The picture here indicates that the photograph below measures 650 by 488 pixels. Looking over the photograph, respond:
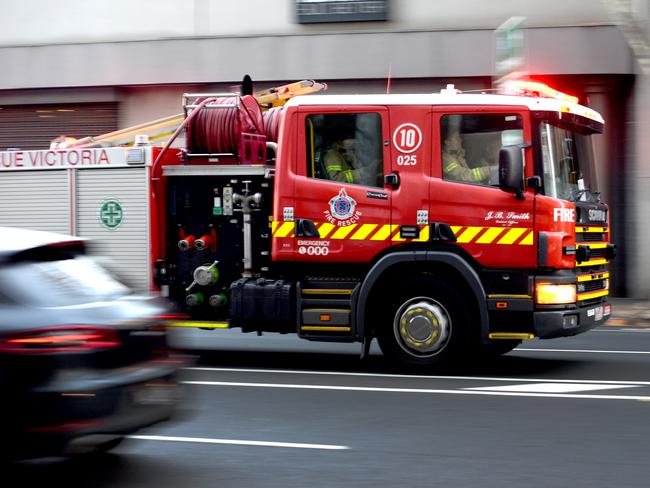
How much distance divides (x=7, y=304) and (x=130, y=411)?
2.78 ft

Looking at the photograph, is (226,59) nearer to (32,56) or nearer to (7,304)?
(32,56)

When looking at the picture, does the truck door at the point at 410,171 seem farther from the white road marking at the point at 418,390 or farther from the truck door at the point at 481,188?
the white road marking at the point at 418,390

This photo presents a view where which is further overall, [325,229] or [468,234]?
[325,229]

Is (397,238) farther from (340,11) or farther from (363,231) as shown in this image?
(340,11)

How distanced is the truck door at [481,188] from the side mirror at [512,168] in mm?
145

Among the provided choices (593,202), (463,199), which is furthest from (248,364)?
(593,202)

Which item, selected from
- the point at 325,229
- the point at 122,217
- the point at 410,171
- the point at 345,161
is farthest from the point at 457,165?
the point at 122,217

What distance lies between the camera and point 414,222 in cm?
1006

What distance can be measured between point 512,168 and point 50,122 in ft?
43.2

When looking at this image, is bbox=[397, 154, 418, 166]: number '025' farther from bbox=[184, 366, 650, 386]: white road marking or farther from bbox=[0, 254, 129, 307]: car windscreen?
bbox=[0, 254, 129, 307]: car windscreen

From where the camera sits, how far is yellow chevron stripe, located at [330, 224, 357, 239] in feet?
33.6

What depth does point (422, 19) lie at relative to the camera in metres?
19.3

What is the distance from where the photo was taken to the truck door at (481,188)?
987 centimetres

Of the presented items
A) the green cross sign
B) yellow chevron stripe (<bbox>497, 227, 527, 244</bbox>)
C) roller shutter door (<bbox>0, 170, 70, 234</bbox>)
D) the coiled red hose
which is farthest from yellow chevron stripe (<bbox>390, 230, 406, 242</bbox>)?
roller shutter door (<bbox>0, 170, 70, 234</bbox>)
